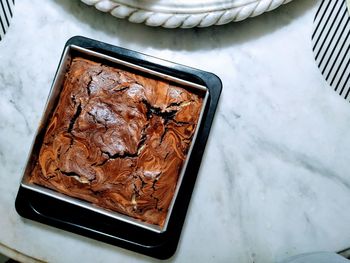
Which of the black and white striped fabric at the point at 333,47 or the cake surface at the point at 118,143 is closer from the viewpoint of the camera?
the cake surface at the point at 118,143

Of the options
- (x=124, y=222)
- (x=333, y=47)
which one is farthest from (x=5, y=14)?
(x=333, y=47)

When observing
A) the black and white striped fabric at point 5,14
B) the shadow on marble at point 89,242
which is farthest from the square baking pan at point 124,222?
the black and white striped fabric at point 5,14

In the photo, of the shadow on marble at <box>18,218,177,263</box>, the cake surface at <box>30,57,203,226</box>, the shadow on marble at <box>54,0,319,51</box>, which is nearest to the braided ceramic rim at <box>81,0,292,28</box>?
the shadow on marble at <box>54,0,319,51</box>

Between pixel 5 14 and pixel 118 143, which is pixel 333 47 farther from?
pixel 5 14

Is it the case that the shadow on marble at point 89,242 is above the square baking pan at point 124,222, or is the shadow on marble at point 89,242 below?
below

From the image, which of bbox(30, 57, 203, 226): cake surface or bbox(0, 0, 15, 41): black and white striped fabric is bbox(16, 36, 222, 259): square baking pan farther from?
bbox(0, 0, 15, 41): black and white striped fabric

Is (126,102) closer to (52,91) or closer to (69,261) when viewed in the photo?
(52,91)

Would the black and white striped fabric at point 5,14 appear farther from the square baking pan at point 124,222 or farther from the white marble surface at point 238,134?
the square baking pan at point 124,222
